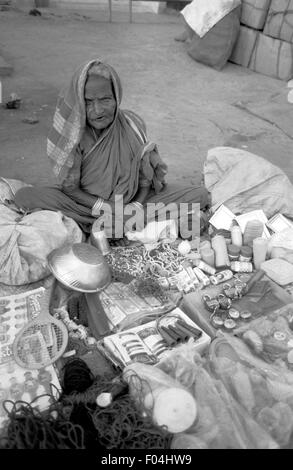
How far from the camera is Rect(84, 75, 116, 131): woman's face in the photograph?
2.83 metres

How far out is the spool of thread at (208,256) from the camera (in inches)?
117

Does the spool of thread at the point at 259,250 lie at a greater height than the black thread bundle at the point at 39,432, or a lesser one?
lesser

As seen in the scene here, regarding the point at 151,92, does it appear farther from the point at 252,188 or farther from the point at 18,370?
the point at 18,370

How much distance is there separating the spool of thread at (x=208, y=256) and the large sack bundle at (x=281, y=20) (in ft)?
16.9

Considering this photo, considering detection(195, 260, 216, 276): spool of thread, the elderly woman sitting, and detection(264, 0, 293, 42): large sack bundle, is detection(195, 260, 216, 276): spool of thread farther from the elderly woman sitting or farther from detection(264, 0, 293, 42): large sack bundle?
detection(264, 0, 293, 42): large sack bundle

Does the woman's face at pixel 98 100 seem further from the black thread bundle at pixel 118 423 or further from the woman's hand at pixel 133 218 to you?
the black thread bundle at pixel 118 423

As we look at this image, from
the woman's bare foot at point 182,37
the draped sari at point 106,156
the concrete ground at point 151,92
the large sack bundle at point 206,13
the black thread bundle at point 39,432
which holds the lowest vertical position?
the concrete ground at point 151,92

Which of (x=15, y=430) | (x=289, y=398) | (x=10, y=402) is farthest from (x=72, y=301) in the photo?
(x=289, y=398)

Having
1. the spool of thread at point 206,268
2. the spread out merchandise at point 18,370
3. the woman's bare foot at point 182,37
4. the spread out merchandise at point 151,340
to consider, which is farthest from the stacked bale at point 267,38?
the spread out merchandise at point 18,370

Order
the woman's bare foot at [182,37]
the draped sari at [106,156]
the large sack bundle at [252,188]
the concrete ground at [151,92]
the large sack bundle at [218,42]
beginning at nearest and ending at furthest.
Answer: the draped sari at [106,156], the large sack bundle at [252,188], the concrete ground at [151,92], the large sack bundle at [218,42], the woman's bare foot at [182,37]

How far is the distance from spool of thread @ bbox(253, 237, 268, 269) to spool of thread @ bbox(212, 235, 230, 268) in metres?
0.19

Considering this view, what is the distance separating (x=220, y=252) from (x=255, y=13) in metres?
5.53
